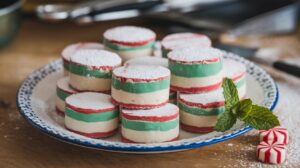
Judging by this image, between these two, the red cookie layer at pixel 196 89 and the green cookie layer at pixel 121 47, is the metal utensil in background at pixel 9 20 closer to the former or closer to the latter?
the green cookie layer at pixel 121 47

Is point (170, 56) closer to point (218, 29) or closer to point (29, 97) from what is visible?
point (29, 97)

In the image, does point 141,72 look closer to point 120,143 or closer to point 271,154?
point 120,143

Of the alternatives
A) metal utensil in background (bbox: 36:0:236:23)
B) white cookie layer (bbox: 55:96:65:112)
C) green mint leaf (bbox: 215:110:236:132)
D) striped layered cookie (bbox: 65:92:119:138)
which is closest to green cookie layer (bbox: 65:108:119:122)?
striped layered cookie (bbox: 65:92:119:138)

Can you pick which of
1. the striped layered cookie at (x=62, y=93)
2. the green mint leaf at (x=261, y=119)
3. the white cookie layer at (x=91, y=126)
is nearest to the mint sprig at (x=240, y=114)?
the green mint leaf at (x=261, y=119)

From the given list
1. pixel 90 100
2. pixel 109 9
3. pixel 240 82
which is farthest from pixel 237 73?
pixel 109 9

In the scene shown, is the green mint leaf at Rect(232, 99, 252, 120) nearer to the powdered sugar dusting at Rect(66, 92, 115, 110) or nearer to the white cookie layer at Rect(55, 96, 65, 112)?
the powdered sugar dusting at Rect(66, 92, 115, 110)
